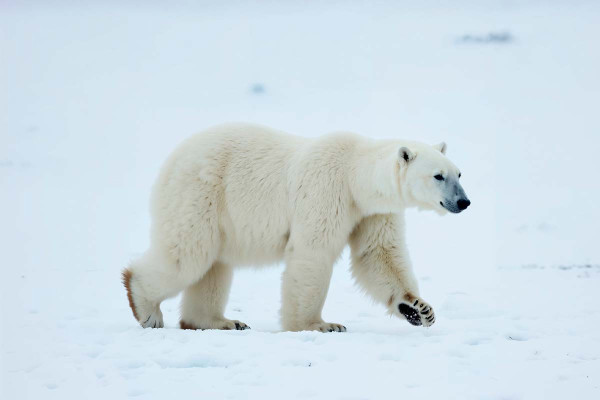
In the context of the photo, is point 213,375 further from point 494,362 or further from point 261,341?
point 494,362

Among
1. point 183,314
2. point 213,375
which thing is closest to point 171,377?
point 213,375

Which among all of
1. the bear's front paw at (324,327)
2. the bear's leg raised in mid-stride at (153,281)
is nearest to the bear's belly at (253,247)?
the bear's leg raised in mid-stride at (153,281)

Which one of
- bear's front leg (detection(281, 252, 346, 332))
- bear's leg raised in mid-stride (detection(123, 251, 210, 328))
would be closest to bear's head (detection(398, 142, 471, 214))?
bear's front leg (detection(281, 252, 346, 332))

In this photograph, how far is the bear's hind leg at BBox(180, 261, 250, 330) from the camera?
6.96m

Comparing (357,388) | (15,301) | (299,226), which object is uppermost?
(299,226)

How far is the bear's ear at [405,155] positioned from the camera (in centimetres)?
584

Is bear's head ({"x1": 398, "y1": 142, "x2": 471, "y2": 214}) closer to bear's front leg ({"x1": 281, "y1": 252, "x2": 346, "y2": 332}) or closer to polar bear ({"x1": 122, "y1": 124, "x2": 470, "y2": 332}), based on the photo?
polar bear ({"x1": 122, "y1": 124, "x2": 470, "y2": 332})

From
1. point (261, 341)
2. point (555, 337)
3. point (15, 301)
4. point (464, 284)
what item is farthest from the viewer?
point (464, 284)

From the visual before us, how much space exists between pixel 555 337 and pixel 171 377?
3.16 m

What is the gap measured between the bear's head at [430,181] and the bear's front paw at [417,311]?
799 mm

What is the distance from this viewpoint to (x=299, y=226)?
20.3 feet

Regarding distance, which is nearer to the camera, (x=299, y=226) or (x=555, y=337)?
(x=555, y=337)

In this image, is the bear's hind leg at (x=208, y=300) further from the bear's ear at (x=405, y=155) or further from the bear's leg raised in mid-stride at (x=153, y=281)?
the bear's ear at (x=405, y=155)

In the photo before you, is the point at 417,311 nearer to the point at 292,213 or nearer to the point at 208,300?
the point at 292,213
